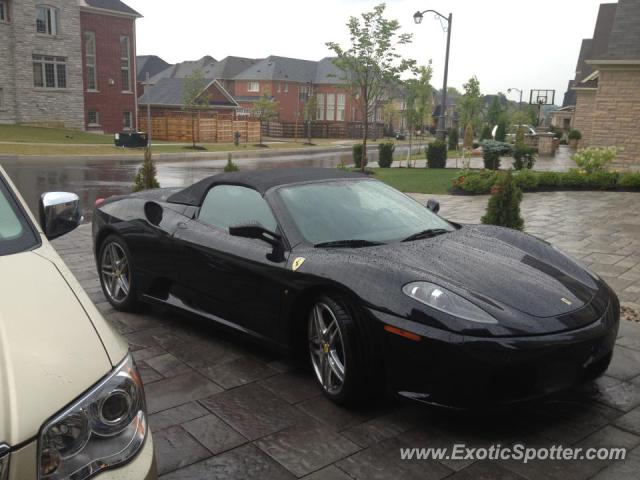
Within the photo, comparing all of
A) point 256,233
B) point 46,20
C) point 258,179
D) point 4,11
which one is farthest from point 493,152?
point 4,11

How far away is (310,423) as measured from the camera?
352 cm

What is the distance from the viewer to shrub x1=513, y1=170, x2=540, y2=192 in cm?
1487

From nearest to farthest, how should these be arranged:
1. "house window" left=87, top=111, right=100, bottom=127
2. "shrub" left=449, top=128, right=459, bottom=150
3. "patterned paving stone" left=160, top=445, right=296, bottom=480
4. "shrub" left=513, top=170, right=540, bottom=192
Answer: "patterned paving stone" left=160, top=445, right=296, bottom=480 < "shrub" left=513, top=170, right=540, bottom=192 < "shrub" left=449, top=128, right=459, bottom=150 < "house window" left=87, top=111, right=100, bottom=127

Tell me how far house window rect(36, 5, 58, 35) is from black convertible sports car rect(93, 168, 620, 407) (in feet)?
132

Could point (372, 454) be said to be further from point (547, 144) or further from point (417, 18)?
point (547, 144)

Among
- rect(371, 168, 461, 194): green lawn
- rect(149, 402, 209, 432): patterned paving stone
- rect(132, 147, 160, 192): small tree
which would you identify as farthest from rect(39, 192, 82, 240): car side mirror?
rect(371, 168, 461, 194): green lawn

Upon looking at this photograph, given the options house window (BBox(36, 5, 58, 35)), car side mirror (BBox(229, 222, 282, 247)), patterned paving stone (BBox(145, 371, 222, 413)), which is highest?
house window (BBox(36, 5, 58, 35))

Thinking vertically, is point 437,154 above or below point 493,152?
below

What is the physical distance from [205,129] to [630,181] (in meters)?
33.7

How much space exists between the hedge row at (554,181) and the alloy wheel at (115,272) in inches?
420

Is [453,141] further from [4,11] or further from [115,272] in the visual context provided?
[115,272]

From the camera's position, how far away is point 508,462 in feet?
10.2

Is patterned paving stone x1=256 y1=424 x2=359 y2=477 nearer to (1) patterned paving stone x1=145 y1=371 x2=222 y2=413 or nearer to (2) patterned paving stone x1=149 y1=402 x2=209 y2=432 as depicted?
(2) patterned paving stone x1=149 y1=402 x2=209 y2=432

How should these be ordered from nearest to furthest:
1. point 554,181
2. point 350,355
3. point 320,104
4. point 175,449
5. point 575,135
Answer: point 175,449 → point 350,355 → point 554,181 → point 575,135 → point 320,104
